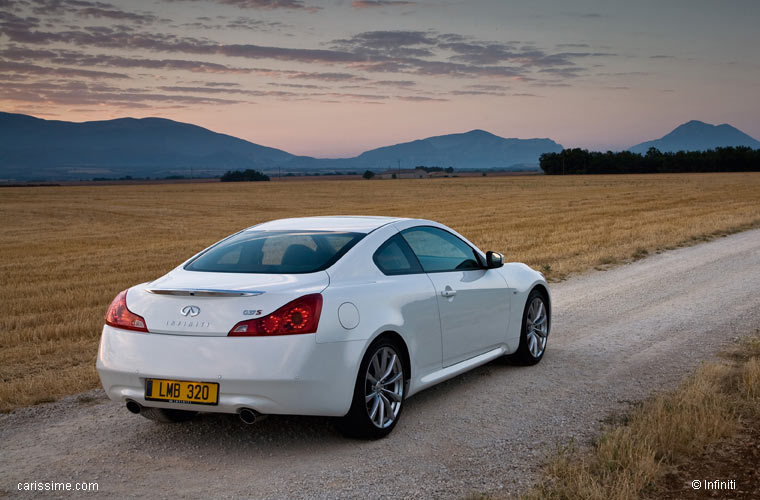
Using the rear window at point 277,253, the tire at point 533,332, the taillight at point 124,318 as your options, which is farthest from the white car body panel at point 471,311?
the taillight at point 124,318

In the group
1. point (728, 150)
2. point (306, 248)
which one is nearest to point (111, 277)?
point (306, 248)

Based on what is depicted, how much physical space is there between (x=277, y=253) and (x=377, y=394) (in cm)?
117

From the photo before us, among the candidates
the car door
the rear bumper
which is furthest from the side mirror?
the rear bumper

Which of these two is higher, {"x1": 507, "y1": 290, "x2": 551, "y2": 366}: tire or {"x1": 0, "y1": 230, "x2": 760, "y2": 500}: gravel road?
{"x1": 507, "y1": 290, "x2": 551, "y2": 366}: tire

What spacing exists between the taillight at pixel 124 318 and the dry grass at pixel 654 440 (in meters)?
2.60

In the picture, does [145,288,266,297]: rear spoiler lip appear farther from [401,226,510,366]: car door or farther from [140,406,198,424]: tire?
[401,226,510,366]: car door

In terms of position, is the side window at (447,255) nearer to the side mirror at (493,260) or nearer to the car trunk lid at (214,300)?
the side mirror at (493,260)

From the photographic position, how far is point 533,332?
25.0 ft

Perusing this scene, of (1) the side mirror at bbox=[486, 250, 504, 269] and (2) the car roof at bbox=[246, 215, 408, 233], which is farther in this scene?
(1) the side mirror at bbox=[486, 250, 504, 269]

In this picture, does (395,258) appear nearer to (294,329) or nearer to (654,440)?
(294,329)

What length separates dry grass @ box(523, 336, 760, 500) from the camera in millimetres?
4328

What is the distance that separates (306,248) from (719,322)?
5590 mm

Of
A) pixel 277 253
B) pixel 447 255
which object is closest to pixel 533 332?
pixel 447 255

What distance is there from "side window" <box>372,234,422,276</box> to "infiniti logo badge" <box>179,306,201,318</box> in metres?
1.34
